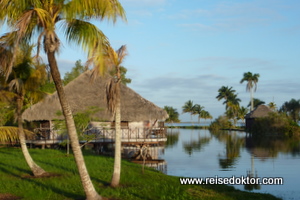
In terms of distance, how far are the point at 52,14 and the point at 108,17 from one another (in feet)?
4.81

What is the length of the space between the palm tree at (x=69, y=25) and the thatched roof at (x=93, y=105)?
54.0 feet

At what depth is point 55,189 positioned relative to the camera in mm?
12305

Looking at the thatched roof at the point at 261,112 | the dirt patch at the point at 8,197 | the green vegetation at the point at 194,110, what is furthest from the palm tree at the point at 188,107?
the dirt patch at the point at 8,197

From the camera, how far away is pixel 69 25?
33.5ft

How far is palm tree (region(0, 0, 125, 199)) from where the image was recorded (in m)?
9.47


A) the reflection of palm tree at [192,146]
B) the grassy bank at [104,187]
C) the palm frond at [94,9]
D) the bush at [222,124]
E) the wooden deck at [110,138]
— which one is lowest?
the reflection of palm tree at [192,146]

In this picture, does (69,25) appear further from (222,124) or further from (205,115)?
(205,115)

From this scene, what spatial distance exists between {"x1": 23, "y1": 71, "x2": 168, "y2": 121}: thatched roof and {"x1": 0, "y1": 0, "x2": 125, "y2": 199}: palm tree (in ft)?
54.0

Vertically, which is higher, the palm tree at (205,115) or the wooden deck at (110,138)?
the palm tree at (205,115)

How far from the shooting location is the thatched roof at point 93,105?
90.5 feet

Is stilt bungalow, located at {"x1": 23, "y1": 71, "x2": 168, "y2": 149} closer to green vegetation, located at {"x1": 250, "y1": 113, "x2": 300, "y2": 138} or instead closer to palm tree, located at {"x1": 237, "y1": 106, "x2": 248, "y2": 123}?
green vegetation, located at {"x1": 250, "y1": 113, "x2": 300, "y2": 138}

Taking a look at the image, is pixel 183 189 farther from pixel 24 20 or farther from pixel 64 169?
pixel 24 20

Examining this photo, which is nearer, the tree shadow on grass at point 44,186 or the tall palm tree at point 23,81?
the tree shadow on grass at point 44,186

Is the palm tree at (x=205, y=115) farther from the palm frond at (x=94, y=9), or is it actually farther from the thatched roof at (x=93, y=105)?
the palm frond at (x=94, y=9)
